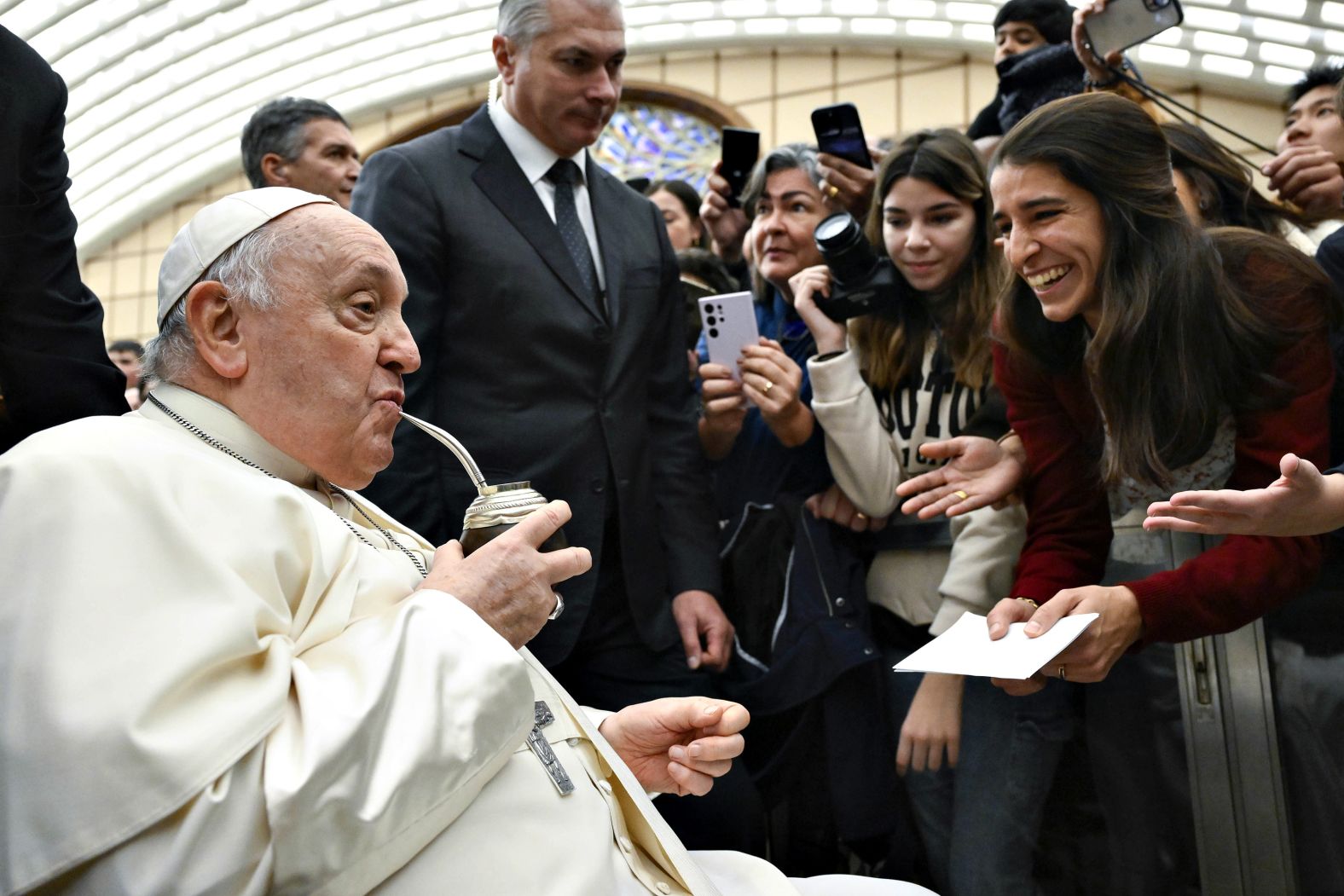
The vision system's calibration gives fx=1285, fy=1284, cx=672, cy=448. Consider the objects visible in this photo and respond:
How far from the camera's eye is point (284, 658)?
1667 millimetres

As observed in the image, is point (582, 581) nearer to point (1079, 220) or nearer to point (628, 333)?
point (628, 333)

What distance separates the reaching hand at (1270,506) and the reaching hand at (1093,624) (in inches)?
12.0

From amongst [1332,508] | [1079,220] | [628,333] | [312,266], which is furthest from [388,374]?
[1332,508]

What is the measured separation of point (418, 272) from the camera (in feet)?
9.60

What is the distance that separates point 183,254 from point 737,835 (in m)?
1.79

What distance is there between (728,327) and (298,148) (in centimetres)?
182

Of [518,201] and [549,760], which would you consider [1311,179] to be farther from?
[549,760]

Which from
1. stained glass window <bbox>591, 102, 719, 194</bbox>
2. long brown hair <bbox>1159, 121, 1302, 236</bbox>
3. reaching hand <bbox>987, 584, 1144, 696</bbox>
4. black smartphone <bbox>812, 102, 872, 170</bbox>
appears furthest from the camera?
stained glass window <bbox>591, 102, 719, 194</bbox>

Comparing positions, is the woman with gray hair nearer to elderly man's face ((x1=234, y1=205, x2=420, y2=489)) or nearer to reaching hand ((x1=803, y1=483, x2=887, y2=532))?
reaching hand ((x1=803, y1=483, x2=887, y2=532))

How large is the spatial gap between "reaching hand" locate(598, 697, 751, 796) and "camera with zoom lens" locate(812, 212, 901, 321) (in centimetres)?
136

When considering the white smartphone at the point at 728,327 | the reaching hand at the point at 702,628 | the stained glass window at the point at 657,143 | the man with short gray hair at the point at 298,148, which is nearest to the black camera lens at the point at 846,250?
the white smartphone at the point at 728,327

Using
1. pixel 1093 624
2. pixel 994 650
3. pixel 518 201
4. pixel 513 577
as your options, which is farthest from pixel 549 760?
pixel 518 201

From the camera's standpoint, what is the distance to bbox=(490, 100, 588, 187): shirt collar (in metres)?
3.17

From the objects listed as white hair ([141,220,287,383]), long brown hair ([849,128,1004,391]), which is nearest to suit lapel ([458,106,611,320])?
long brown hair ([849,128,1004,391])
